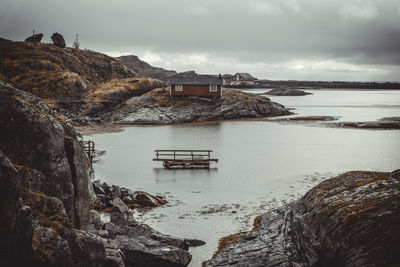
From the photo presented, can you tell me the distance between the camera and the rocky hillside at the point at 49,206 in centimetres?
842

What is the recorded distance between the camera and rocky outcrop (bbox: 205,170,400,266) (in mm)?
11156

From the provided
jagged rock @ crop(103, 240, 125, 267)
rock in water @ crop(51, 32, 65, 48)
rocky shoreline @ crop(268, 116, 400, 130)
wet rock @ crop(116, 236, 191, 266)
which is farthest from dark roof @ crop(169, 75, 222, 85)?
jagged rock @ crop(103, 240, 125, 267)

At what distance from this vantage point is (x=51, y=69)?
96.1 m

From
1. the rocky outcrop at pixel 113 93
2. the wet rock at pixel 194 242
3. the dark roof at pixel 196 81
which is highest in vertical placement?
the dark roof at pixel 196 81

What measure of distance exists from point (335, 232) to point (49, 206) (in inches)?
399

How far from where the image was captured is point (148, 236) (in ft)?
61.2

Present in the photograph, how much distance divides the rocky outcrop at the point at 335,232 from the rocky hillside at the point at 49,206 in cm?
375

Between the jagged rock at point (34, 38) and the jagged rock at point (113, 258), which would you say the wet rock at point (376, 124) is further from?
the jagged rock at point (34, 38)

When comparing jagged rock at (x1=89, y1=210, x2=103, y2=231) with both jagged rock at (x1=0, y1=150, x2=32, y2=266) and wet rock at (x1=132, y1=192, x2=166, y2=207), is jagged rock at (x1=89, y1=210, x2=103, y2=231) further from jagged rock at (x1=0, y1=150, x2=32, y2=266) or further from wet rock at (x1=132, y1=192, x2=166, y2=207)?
jagged rock at (x1=0, y1=150, x2=32, y2=266)

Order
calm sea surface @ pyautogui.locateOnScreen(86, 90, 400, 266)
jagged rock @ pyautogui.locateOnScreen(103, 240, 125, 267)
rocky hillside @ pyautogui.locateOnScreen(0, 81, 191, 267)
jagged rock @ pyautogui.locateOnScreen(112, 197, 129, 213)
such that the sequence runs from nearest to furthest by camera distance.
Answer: rocky hillside @ pyautogui.locateOnScreen(0, 81, 191, 267), jagged rock @ pyautogui.locateOnScreen(103, 240, 125, 267), jagged rock @ pyautogui.locateOnScreen(112, 197, 129, 213), calm sea surface @ pyautogui.locateOnScreen(86, 90, 400, 266)

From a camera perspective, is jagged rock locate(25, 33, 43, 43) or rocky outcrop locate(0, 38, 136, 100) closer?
rocky outcrop locate(0, 38, 136, 100)

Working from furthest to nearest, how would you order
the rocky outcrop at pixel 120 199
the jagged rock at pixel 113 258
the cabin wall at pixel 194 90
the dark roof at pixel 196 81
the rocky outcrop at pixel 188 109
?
1. the cabin wall at pixel 194 90
2. the dark roof at pixel 196 81
3. the rocky outcrop at pixel 188 109
4. the rocky outcrop at pixel 120 199
5. the jagged rock at pixel 113 258

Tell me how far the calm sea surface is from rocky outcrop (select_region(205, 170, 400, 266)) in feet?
8.77

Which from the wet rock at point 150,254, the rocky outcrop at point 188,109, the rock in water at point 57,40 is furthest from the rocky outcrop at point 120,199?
the rock in water at point 57,40
